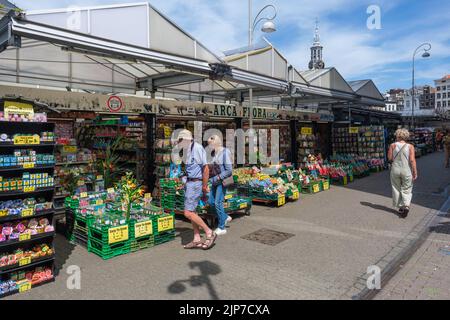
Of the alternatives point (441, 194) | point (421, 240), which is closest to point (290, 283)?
point (421, 240)

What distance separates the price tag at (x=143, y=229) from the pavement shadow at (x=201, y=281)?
44.5 inches

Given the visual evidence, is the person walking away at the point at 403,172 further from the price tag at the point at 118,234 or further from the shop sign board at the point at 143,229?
the price tag at the point at 118,234

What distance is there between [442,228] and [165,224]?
5.59m

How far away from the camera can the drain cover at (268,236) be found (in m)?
6.15

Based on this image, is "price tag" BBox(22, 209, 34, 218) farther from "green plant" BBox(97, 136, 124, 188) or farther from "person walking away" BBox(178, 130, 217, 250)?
"green plant" BBox(97, 136, 124, 188)

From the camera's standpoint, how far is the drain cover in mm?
6148

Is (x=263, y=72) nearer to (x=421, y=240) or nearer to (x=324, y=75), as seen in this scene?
(x=324, y=75)

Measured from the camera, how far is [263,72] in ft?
30.1

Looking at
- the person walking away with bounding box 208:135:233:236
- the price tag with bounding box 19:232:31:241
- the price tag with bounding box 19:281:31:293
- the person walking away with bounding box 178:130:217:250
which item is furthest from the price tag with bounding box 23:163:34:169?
the person walking away with bounding box 208:135:233:236

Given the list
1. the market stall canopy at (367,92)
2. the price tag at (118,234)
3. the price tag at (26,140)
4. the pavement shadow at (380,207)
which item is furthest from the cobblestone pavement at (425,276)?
the market stall canopy at (367,92)

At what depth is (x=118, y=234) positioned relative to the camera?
17.8ft

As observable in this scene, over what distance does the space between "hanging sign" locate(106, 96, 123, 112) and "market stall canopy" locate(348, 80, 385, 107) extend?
989 centimetres

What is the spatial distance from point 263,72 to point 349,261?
5678 mm
